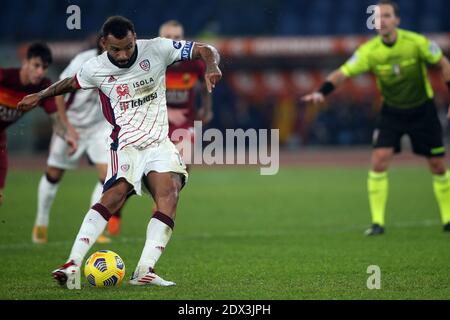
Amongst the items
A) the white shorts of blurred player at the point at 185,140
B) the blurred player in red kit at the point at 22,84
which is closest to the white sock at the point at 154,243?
the blurred player in red kit at the point at 22,84

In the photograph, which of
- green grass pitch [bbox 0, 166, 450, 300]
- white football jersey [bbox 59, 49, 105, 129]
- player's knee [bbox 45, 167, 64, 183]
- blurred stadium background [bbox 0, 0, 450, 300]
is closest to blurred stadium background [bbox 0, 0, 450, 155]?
blurred stadium background [bbox 0, 0, 450, 300]

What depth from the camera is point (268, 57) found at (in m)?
30.7

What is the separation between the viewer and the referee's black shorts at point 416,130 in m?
11.5

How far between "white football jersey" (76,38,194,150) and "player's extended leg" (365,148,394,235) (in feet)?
14.7

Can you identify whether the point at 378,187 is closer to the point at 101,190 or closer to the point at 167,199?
the point at 101,190

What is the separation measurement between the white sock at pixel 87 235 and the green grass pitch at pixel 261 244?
0.30m

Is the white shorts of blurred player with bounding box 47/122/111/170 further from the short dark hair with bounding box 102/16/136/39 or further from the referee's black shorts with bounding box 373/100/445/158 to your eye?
the short dark hair with bounding box 102/16/136/39

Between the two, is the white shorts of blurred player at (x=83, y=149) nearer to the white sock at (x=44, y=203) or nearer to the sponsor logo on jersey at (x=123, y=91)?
the white sock at (x=44, y=203)

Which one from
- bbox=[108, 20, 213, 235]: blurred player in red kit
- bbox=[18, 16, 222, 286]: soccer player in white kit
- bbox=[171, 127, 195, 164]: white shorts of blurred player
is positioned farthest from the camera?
bbox=[108, 20, 213, 235]: blurred player in red kit

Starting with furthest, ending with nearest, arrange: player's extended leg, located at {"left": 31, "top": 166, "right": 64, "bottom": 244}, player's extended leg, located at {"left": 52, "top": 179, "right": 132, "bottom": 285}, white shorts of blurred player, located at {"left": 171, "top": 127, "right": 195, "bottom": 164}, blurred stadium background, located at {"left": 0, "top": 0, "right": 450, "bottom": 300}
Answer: white shorts of blurred player, located at {"left": 171, "top": 127, "right": 195, "bottom": 164} → player's extended leg, located at {"left": 31, "top": 166, "right": 64, "bottom": 244} → blurred stadium background, located at {"left": 0, "top": 0, "right": 450, "bottom": 300} → player's extended leg, located at {"left": 52, "top": 179, "right": 132, "bottom": 285}

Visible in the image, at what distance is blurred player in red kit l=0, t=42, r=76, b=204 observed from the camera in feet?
31.8

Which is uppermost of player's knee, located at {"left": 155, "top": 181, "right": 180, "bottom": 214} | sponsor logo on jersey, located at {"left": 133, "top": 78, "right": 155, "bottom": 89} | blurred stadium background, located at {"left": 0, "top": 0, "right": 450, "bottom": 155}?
blurred stadium background, located at {"left": 0, "top": 0, "right": 450, "bottom": 155}
